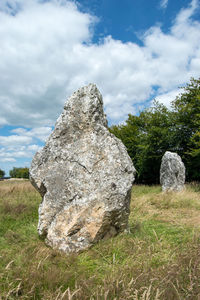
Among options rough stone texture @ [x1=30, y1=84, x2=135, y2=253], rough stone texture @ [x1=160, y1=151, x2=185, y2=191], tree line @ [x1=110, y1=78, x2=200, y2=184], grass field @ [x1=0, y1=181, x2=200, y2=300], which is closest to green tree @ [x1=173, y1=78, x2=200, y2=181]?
tree line @ [x1=110, y1=78, x2=200, y2=184]

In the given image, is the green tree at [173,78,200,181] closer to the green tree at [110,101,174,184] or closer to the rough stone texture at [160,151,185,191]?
the green tree at [110,101,174,184]

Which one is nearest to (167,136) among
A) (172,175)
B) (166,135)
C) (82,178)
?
(166,135)

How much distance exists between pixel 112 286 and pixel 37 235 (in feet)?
9.41

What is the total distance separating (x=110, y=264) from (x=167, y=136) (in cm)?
1748

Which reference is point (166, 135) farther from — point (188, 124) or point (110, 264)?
point (110, 264)

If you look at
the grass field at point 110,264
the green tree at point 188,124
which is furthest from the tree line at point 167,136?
the grass field at point 110,264

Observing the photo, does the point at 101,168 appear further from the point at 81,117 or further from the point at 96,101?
the point at 96,101

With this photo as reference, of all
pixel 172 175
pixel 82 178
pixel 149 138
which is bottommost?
pixel 82 178

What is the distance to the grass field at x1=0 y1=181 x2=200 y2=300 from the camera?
79.7 inches

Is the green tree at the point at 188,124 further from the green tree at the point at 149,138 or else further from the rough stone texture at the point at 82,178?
the rough stone texture at the point at 82,178

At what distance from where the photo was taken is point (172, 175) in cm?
1207

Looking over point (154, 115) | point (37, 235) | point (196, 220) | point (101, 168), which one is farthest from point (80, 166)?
point (154, 115)

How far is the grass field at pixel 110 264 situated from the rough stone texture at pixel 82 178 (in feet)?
0.95

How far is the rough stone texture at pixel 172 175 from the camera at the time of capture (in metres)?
12.0
